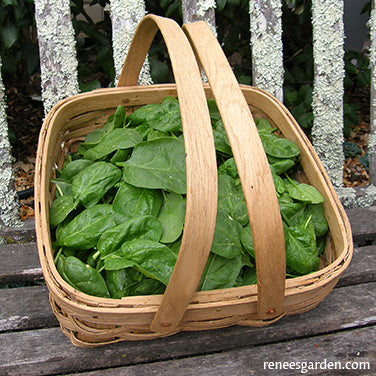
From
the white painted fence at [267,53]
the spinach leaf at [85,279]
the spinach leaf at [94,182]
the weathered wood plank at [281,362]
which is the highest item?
the white painted fence at [267,53]

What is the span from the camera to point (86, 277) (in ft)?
2.30

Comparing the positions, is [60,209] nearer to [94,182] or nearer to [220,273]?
[94,182]

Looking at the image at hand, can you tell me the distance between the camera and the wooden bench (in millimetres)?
745

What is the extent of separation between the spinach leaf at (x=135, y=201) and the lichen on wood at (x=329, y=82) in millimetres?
655

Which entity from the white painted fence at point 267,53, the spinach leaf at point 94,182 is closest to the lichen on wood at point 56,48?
the white painted fence at point 267,53

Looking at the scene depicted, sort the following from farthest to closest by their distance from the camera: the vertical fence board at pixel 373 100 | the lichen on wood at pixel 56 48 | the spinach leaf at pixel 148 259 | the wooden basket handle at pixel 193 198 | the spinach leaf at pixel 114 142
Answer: the vertical fence board at pixel 373 100 < the lichen on wood at pixel 56 48 < the spinach leaf at pixel 114 142 < the spinach leaf at pixel 148 259 < the wooden basket handle at pixel 193 198

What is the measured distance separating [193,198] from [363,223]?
79 centimetres

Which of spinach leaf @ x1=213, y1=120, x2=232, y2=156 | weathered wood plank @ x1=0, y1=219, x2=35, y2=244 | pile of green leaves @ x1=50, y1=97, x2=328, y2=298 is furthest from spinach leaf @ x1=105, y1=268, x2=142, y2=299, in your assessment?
weathered wood plank @ x1=0, y1=219, x2=35, y2=244

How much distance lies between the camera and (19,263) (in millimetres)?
1040

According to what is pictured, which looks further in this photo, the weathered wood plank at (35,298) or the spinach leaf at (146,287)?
the weathered wood plank at (35,298)

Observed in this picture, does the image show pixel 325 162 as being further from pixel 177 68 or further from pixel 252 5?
pixel 177 68

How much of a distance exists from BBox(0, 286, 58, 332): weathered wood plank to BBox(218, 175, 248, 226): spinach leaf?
0.42m

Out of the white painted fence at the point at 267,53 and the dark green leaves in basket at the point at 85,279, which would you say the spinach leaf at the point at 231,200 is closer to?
the dark green leaves in basket at the point at 85,279

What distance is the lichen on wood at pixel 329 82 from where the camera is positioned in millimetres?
1185
